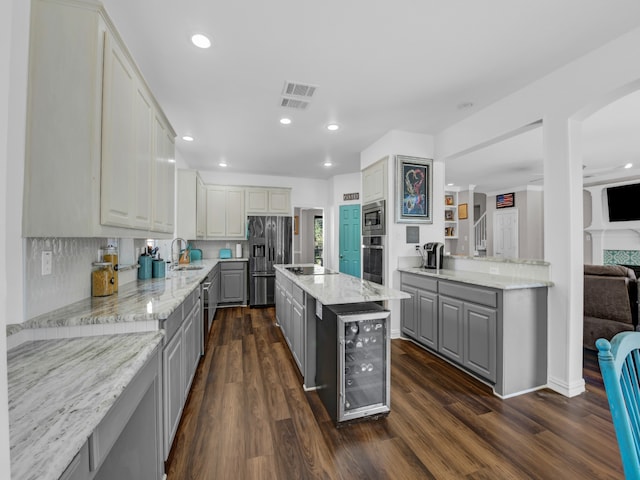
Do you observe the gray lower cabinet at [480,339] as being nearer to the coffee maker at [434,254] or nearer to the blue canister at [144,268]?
the coffee maker at [434,254]

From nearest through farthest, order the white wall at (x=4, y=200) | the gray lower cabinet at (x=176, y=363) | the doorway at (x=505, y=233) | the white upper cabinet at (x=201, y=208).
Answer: the white wall at (x=4, y=200)
the gray lower cabinet at (x=176, y=363)
the white upper cabinet at (x=201, y=208)
the doorway at (x=505, y=233)

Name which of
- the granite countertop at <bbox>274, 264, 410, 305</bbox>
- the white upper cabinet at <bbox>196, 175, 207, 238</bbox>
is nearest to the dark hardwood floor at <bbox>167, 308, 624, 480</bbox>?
the granite countertop at <bbox>274, 264, 410, 305</bbox>

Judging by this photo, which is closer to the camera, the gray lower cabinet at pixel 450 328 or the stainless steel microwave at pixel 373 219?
the gray lower cabinet at pixel 450 328

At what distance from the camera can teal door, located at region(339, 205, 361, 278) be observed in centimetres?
589

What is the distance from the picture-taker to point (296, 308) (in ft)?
9.12

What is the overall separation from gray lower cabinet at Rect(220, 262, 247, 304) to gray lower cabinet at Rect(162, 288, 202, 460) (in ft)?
10.1

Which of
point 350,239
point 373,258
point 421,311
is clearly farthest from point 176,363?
point 350,239

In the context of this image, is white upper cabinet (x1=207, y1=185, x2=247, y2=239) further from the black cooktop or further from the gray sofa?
the gray sofa

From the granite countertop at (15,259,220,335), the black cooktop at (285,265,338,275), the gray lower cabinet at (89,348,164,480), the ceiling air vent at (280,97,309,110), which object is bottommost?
the gray lower cabinet at (89,348,164,480)

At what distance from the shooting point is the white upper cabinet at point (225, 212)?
221 inches

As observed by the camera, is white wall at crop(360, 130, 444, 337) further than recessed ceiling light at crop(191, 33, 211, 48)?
Yes

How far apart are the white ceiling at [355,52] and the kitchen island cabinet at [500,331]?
1.87 metres

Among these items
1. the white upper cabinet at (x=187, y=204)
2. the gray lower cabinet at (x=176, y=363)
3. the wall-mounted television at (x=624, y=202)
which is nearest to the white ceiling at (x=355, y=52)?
the white upper cabinet at (x=187, y=204)

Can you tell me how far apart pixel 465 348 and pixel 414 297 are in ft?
2.87
